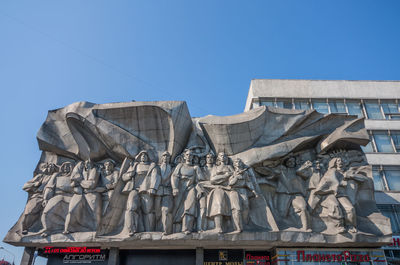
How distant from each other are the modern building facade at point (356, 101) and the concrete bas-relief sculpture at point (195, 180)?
6598 mm

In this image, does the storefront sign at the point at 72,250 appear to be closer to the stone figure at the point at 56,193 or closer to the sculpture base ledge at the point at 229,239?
the sculpture base ledge at the point at 229,239

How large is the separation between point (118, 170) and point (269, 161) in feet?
19.1

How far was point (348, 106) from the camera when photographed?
18.5 metres

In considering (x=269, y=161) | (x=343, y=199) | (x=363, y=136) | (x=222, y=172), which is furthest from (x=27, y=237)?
(x=363, y=136)

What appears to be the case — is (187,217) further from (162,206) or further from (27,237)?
(27,237)

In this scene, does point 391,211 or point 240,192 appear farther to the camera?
point 391,211

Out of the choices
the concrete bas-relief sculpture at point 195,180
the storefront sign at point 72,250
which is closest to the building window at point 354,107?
the concrete bas-relief sculpture at point 195,180

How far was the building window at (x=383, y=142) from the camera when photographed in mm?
17250

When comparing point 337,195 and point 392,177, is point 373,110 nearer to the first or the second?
point 392,177

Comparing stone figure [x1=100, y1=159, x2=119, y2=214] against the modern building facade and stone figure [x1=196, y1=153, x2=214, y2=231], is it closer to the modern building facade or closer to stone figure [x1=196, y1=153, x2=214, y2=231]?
stone figure [x1=196, y1=153, x2=214, y2=231]

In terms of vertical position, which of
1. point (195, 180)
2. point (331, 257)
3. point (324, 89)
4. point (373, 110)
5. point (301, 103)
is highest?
point (324, 89)

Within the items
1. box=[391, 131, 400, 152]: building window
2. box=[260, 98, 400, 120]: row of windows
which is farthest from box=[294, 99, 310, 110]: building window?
box=[391, 131, 400, 152]: building window

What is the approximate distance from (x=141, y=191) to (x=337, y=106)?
13.8 metres

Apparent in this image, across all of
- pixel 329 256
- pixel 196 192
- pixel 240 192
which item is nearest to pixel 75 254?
pixel 196 192
